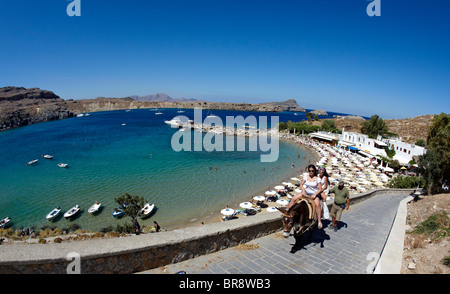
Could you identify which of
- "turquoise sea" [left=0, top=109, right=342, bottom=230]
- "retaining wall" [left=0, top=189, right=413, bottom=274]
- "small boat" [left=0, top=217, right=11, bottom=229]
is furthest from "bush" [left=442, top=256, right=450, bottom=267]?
"small boat" [left=0, top=217, right=11, bottom=229]

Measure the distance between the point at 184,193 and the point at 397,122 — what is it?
73.8m

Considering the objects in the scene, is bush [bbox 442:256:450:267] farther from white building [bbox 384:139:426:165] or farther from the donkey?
white building [bbox 384:139:426:165]

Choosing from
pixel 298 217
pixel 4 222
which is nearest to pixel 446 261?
pixel 298 217

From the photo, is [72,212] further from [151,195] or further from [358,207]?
[358,207]

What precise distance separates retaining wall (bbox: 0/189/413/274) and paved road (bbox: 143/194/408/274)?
0.20 meters

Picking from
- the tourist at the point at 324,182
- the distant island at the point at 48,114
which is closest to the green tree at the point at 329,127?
the distant island at the point at 48,114

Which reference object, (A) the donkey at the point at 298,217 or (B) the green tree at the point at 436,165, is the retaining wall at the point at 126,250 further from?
(B) the green tree at the point at 436,165

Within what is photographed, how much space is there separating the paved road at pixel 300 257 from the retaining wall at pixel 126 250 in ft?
0.67

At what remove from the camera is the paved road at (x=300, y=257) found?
4355mm

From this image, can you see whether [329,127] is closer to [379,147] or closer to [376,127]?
[376,127]

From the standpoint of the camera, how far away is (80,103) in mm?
185625

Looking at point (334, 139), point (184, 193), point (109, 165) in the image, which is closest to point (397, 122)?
point (334, 139)

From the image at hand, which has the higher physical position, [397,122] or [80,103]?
[80,103]

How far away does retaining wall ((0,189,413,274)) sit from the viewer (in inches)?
125
